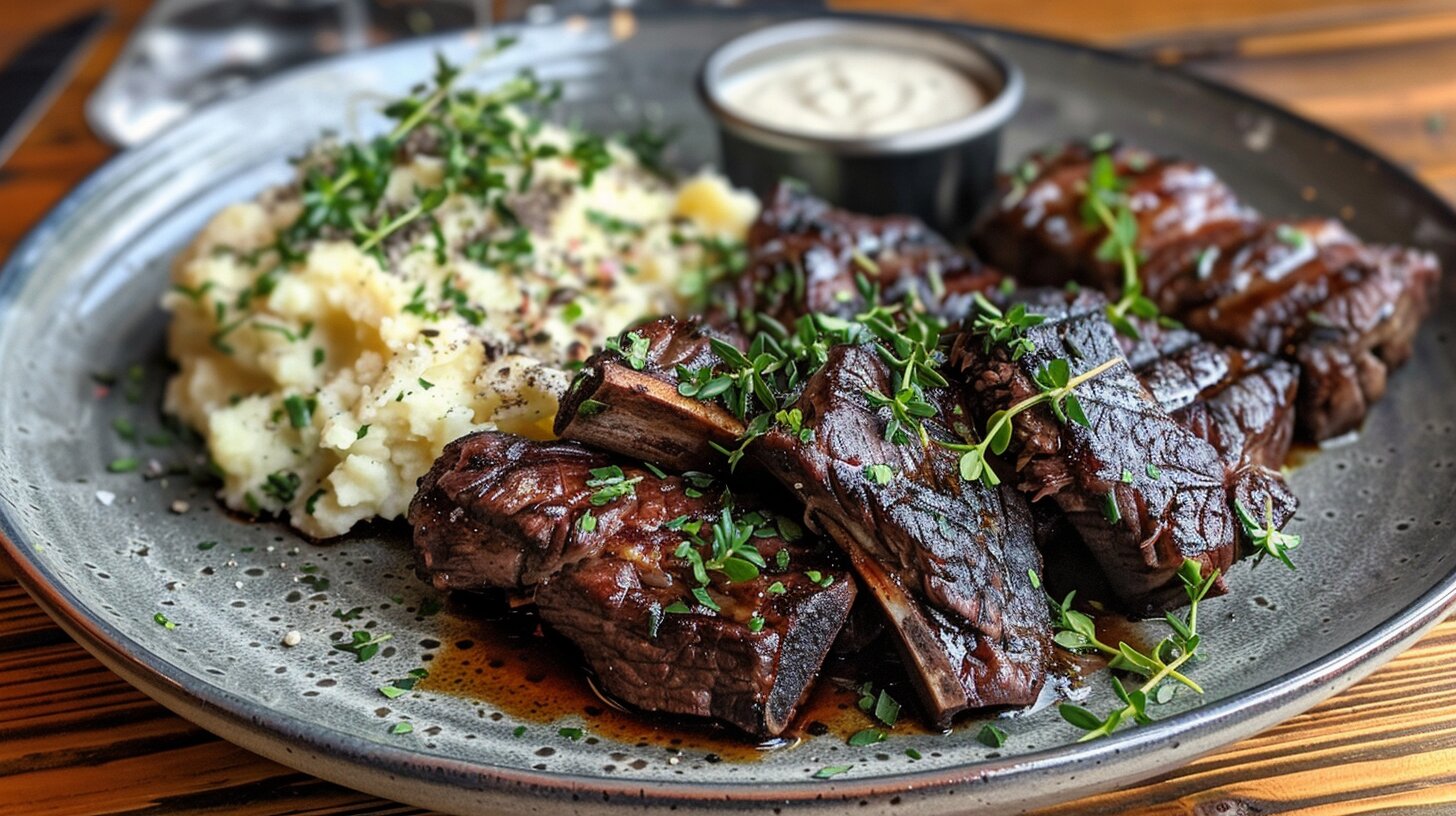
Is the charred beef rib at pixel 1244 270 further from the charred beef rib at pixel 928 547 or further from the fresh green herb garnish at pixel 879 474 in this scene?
the fresh green herb garnish at pixel 879 474

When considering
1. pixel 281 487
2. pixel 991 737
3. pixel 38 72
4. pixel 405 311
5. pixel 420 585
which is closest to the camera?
pixel 991 737

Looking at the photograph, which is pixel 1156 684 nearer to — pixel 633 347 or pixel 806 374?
pixel 806 374

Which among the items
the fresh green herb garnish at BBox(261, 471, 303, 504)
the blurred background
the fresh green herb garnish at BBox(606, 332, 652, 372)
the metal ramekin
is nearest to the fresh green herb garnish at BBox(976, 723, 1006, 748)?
the fresh green herb garnish at BBox(606, 332, 652, 372)

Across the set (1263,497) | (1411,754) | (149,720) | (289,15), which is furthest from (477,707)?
(289,15)

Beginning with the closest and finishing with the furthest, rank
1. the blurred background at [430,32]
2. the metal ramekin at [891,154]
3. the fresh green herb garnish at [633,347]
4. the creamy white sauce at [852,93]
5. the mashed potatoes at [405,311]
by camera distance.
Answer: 1. the fresh green herb garnish at [633,347]
2. the mashed potatoes at [405,311]
3. the metal ramekin at [891,154]
4. the creamy white sauce at [852,93]
5. the blurred background at [430,32]

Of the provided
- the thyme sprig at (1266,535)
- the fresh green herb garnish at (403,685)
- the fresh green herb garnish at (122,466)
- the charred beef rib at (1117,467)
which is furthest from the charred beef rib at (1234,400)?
the fresh green herb garnish at (122,466)

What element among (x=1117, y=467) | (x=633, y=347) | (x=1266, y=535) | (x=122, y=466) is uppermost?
(x=633, y=347)

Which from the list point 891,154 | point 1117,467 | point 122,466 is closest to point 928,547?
point 1117,467

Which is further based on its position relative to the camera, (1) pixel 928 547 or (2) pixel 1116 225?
(2) pixel 1116 225
